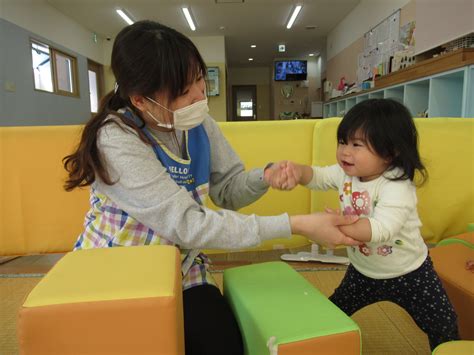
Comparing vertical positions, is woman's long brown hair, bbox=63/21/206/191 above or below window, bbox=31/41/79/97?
below

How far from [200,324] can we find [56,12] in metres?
8.16

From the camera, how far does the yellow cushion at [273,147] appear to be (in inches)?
70.8

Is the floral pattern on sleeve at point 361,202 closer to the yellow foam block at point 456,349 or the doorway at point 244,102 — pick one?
the yellow foam block at point 456,349

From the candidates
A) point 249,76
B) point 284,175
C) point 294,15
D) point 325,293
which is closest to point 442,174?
point 325,293

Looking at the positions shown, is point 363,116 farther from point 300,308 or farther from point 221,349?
point 221,349

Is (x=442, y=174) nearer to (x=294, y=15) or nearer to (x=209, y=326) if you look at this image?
(x=209, y=326)

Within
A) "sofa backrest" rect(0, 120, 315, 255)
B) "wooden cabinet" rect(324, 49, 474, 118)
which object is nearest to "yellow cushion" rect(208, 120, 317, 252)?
"sofa backrest" rect(0, 120, 315, 255)

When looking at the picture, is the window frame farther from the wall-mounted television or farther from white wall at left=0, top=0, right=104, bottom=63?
the wall-mounted television

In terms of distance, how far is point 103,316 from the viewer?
598 mm

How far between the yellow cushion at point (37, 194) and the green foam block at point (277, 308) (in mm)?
1058

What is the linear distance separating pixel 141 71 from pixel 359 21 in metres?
7.28

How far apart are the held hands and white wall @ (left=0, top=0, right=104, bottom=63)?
6.18m

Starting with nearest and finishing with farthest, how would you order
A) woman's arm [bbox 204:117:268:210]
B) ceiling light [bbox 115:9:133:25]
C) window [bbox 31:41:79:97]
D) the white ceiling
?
woman's arm [bbox 204:117:268:210] < window [bbox 31:41:79:97] < the white ceiling < ceiling light [bbox 115:9:133:25]

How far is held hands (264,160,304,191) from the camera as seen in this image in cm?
111
